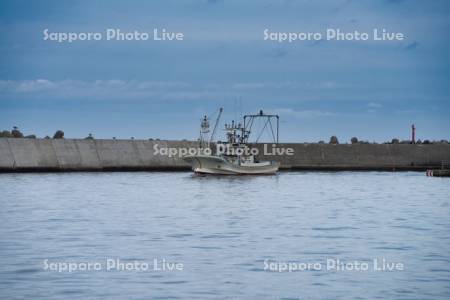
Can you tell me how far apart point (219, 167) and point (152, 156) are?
1603 cm

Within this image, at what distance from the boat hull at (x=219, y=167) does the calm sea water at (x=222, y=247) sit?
136 feet

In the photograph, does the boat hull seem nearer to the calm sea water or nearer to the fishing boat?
the fishing boat

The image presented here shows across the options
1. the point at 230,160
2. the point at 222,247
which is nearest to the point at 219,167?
the point at 230,160

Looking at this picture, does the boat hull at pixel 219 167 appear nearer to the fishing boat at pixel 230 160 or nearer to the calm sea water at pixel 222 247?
the fishing boat at pixel 230 160

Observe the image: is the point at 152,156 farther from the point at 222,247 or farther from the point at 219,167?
the point at 222,247

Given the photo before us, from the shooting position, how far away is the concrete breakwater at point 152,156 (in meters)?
100

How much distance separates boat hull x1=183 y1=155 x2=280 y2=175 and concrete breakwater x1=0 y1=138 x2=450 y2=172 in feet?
45.4

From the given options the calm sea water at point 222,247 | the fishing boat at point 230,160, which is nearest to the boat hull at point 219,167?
the fishing boat at point 230,160

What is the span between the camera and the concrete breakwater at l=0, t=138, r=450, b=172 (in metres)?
100

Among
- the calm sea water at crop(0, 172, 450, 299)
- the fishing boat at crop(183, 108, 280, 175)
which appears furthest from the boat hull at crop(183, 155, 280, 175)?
the calm sea water at crop(0, 172, 450, 299)

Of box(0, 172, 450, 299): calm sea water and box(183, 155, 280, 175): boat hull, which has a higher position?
box(183, 155, 280, 175): boat hull

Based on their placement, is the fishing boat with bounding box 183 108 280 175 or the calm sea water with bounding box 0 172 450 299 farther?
the fishing boat with bounding box 183 108 280 175

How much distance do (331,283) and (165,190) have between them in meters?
43.5

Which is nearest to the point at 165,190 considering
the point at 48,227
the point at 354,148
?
the point at 48,227
